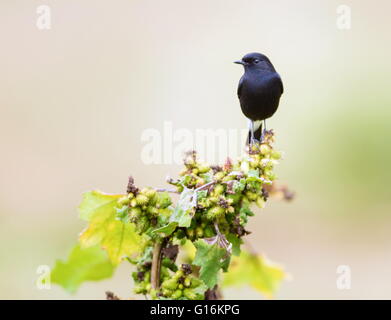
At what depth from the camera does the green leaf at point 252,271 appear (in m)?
2.87

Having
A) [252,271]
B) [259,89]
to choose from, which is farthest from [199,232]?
[259,89]

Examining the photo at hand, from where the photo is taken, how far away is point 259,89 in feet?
12.0

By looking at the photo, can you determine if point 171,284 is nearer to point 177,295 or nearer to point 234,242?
point 177,295

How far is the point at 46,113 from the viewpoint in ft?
34.7

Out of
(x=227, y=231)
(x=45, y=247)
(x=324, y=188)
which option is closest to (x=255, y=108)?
(x=227, y=231)

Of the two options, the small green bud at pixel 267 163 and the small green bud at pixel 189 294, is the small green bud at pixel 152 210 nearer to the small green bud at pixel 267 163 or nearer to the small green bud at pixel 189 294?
the small green bud at pixel 189 294

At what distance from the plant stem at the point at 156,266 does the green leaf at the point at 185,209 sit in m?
0.14

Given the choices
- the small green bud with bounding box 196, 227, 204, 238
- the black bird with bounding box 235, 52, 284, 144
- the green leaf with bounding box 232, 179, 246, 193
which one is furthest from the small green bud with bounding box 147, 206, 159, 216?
the black bird with bounding box 235, 52, 284, 144

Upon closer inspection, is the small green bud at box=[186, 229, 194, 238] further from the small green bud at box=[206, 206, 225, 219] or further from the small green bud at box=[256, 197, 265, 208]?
the small green bud at box=[256, 197, 265, 208]

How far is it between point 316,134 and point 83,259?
834 cm

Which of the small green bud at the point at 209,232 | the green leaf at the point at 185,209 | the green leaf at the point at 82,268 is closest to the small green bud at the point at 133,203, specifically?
the green leaf at the point at 185,209

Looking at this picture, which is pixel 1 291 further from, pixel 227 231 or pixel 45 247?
pixel 227 231

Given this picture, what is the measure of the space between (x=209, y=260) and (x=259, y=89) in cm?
196

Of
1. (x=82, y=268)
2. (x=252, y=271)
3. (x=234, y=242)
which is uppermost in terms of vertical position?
(x=234, y=242)
